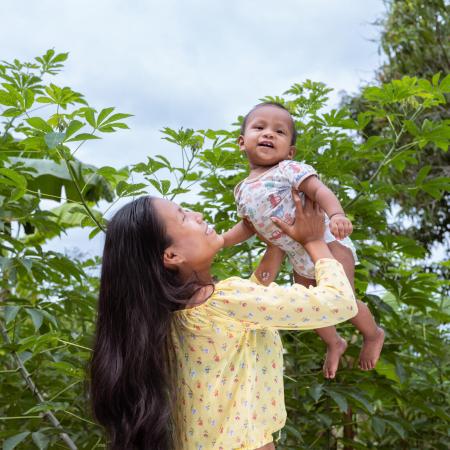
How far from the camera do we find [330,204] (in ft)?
6.15

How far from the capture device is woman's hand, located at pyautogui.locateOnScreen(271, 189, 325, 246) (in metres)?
1.93

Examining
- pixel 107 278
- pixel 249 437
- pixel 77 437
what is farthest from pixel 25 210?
pixel 249 437

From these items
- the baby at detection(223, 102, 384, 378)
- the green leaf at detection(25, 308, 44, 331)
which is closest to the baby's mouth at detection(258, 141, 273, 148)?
the baby at detection(223, 102, 384, 378)

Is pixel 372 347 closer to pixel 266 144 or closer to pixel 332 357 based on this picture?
pixel 332 357

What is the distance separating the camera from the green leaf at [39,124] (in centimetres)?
223

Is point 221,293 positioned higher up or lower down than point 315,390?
higher up

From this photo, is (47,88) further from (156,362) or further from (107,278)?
(156,362)

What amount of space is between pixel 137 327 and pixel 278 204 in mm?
512

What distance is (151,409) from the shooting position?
1822 millimetres

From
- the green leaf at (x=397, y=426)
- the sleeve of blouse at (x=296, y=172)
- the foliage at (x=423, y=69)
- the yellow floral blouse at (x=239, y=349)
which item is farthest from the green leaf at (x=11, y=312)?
the foliage at (x=423, y=69)

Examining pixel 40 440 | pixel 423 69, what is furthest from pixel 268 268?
pixel 423 69

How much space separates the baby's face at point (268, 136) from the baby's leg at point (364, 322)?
0.29 meters

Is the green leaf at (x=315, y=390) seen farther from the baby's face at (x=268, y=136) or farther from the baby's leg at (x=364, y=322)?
the baby's face at (x=268, y=136)

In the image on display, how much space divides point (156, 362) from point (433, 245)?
1227 cm
